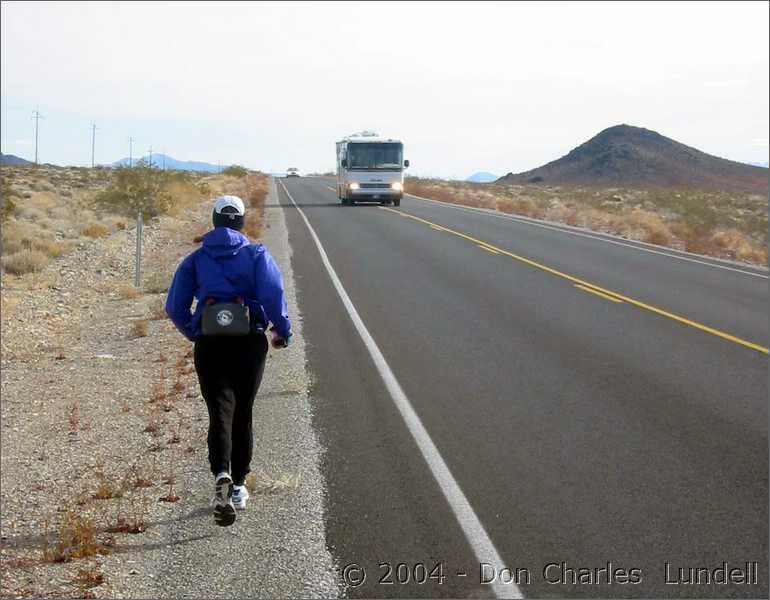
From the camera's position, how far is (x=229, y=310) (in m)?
5.08

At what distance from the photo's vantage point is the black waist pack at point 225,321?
16.6ft

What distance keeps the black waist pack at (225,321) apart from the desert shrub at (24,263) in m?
17.1

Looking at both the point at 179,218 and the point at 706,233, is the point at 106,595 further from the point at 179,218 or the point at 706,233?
the point at 706,233

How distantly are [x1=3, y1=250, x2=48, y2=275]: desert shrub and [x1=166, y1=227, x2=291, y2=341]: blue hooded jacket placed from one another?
16.9m

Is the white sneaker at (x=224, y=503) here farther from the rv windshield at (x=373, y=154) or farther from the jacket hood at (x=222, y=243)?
the rv windshield at (x=373, y=154)

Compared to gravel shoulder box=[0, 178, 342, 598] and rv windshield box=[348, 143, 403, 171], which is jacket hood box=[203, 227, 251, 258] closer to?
gravel shoulder box=[0, 178, 342, 598]

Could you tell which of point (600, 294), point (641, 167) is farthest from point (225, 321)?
point (641, 167)

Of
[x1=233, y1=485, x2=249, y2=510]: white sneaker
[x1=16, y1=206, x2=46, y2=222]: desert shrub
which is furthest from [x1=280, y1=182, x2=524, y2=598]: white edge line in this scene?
[x1=16, y1=206, x2=46, y2=222]: desert shrub

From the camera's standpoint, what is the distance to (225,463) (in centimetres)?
527

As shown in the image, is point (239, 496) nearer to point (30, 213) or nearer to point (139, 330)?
point (139, 330)

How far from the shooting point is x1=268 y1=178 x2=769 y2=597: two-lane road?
5219 mm

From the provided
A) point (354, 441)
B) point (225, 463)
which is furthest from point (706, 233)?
point (225, 463)

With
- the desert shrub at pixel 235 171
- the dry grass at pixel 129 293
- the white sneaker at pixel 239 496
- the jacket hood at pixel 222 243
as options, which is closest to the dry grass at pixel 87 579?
the white sneaker at pixel 239 496

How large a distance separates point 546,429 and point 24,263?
54.2ft
